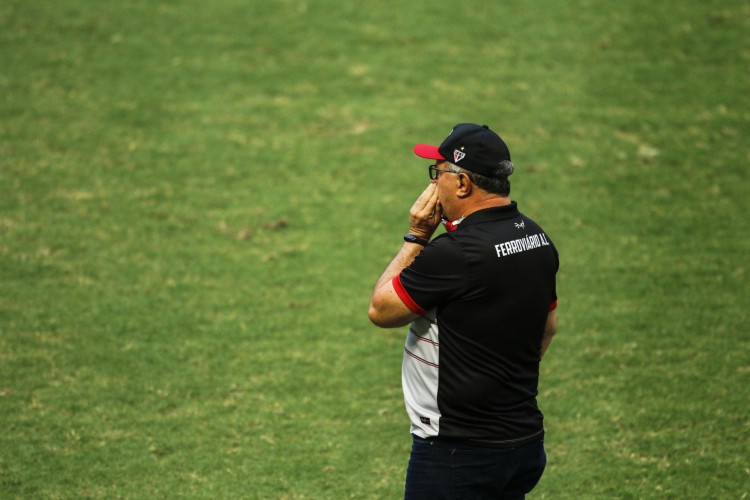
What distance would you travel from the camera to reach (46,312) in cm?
812

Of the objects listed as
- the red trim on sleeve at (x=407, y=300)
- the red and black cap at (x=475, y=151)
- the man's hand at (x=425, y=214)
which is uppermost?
the red and black cap at (x=475, y=151)

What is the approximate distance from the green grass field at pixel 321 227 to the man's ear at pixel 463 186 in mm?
2674

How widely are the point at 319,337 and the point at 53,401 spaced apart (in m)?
2.34

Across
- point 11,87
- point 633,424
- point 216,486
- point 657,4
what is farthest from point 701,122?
point 11,87

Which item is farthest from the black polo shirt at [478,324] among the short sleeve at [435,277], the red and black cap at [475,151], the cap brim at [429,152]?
the cap brim at [429,152]

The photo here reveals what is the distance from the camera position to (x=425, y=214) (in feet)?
13.4

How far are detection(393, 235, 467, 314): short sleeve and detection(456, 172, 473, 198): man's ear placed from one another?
0.26 meters

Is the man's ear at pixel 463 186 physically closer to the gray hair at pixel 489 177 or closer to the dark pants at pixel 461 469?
the gray hair at pixel 489 177

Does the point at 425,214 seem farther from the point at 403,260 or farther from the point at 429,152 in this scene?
the point at 429,152

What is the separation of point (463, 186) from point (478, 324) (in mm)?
643

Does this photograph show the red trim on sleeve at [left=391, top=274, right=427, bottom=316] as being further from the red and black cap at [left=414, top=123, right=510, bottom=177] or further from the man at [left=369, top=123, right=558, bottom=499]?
the red and black cap at [left=414, top=123, right=510, bottom=177]

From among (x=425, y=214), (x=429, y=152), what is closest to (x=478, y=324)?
(x=425, y=214)

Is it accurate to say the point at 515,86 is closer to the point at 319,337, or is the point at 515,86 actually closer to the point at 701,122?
the point at 701,122

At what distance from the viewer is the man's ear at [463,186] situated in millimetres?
4008
